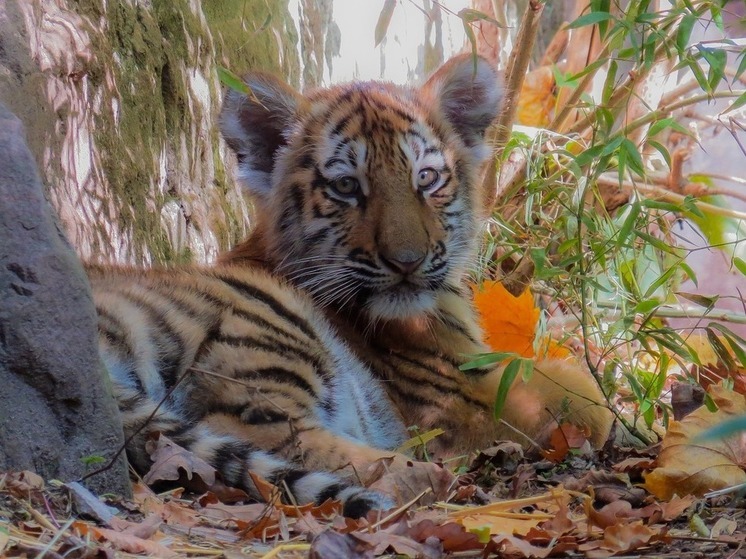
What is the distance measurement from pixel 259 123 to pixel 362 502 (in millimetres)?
2098

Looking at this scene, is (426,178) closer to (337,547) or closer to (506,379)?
(506,379)

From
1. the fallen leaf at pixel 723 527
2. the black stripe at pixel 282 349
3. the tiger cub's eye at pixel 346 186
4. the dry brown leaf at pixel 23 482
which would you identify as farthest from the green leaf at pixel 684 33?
the dry brown leaf at pixel 23 482

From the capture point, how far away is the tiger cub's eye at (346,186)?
3.79m

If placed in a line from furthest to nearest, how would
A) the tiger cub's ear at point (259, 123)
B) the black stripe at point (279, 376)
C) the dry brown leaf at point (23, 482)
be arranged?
the tiger cub's ear at point (259, 123)
the black stripe at point (279, 376)
the dry brown leaf at point (23, 482)

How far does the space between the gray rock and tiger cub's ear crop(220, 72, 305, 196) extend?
1629 millimetres

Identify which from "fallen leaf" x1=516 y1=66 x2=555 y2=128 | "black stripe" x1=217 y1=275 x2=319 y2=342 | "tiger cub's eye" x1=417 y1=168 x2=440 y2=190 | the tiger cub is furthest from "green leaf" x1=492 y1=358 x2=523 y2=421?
"fallen leaf" x1=516 y1=66 x2=555 y2=128

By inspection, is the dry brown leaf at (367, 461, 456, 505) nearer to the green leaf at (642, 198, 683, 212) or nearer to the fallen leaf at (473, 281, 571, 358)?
the green leaf at (642, 198, 683, 212)

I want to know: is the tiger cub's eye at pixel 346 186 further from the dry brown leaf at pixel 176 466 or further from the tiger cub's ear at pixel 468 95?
the dry brown leaf at pixel 176 466

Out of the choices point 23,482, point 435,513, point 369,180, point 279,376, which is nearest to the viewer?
point 23,482

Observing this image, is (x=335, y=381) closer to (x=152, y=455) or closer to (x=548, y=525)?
(x=152, y=455)

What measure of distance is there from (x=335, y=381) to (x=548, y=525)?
126 centimetres

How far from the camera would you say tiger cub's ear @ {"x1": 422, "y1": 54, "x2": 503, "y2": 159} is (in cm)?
411

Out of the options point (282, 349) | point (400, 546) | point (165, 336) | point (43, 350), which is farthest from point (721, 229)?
point (43, 350)

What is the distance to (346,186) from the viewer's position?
3.81 meters
